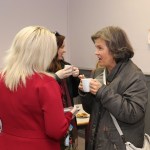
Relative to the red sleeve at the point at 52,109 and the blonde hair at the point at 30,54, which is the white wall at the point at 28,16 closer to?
the blonde hair at the point at 30,54

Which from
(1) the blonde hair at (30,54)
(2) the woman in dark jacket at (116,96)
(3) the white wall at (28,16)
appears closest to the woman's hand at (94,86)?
(2) the woman in dark jacket at (116,96)

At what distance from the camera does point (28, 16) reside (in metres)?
3.97

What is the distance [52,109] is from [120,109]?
1.35 feet

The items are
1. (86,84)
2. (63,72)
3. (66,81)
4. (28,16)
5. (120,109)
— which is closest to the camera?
(120,109)

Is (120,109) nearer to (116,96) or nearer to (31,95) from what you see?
(116,96)

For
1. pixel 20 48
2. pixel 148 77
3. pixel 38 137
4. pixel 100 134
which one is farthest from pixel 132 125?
pixel 148 77

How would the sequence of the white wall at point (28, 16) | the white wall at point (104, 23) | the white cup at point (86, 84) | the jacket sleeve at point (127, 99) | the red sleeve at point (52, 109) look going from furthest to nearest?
the white wall at point (28, 16) < the white wall at point (104, 23) < the white cup at point (86, 84) < the jacket sleeve at point (127, 99) < the red sleeve at point (52, 109)

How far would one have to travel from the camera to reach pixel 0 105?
1553 millimetres

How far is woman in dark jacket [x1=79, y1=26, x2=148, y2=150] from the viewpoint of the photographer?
1632 millimetres

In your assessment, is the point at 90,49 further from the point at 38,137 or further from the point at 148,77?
the point at 38,137

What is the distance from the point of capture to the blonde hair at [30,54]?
1482 mm

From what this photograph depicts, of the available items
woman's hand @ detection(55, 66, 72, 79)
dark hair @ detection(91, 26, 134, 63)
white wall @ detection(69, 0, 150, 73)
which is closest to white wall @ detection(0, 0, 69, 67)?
white wall @ detection(69, 0, 150, 73)

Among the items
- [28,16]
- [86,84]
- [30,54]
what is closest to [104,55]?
[86,84]

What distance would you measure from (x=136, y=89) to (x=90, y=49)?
84.7 inches
